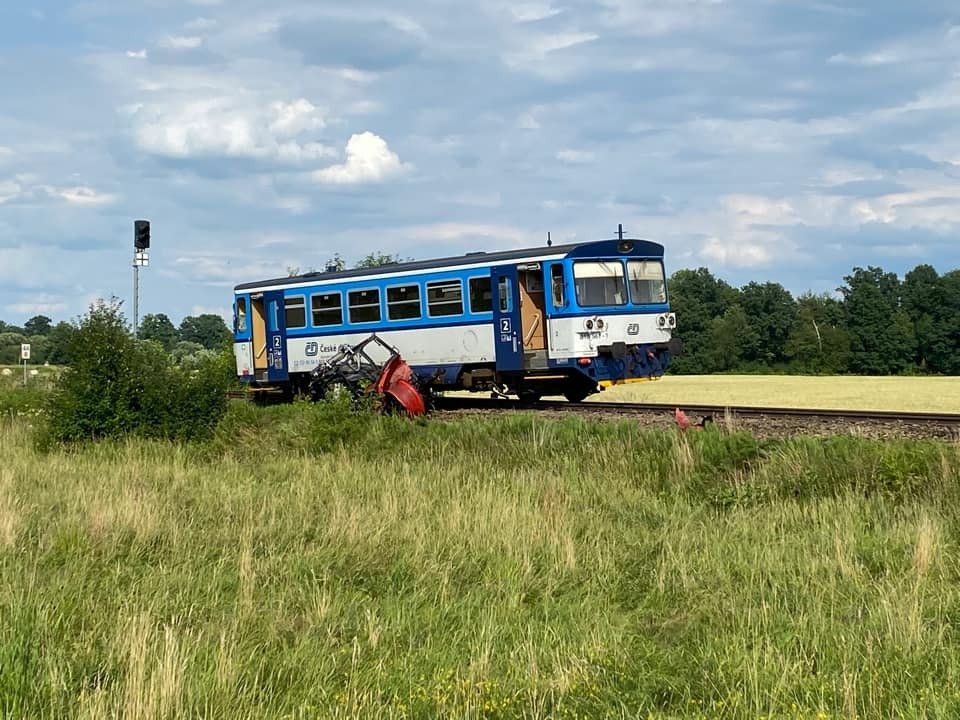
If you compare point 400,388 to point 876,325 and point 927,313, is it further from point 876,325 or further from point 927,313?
point 927,313

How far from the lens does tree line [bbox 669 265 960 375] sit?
8244cm

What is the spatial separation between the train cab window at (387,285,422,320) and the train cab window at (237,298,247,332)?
5328 mm

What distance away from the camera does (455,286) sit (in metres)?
19.8

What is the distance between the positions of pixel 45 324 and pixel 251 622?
429 ft

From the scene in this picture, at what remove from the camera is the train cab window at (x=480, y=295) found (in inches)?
758

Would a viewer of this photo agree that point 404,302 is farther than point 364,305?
No

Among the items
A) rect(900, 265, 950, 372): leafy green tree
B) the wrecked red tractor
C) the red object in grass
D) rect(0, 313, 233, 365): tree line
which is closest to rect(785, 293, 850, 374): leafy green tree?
rect(900, 265, 950, 372): leafy green tree

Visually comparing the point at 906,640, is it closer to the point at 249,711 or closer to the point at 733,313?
the point at 249,711

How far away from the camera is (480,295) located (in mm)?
19375

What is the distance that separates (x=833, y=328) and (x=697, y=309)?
466 inches

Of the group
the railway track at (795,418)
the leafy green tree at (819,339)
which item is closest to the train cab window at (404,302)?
the railway track at (795,418)

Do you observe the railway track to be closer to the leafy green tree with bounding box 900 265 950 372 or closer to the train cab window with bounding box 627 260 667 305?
the train cab window with bounding box 627 260 667 305

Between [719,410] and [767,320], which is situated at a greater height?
[767,320]

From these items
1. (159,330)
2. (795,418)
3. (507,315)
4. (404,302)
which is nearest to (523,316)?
(507,315)
